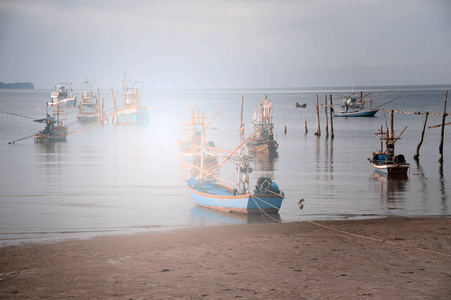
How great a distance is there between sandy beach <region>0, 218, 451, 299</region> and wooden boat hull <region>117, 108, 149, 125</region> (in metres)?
79.0

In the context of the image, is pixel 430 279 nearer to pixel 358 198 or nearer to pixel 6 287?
pixel 6 287

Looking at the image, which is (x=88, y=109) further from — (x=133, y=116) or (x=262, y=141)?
(x=262, y=141)

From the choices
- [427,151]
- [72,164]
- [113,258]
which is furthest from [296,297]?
[427,151]

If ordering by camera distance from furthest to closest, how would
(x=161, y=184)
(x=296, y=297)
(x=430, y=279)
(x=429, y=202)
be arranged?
(x=161, y=184) < (x=429, y=202) < (x=430, y=279) < (x=296, y=297)

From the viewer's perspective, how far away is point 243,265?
40.3 feet

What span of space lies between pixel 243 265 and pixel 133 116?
85577mm

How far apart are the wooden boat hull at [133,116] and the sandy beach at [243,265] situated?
7900cm


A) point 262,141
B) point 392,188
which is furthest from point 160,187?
point 262,141

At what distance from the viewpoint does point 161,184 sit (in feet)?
104

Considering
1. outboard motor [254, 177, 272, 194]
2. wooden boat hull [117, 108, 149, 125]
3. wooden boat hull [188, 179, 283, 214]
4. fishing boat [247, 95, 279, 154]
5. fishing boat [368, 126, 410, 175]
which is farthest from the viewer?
wooden boat hull [117, 108, 149, 125]

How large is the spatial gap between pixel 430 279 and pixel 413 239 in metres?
4.23

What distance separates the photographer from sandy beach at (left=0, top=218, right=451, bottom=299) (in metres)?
10.2

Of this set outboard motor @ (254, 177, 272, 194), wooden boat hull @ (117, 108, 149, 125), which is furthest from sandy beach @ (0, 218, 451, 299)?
wooden boat hull @ (117, 108, 149, 125)

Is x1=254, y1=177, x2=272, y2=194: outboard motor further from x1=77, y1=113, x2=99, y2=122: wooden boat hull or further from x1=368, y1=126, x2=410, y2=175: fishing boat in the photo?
x1=77, y1=113, x2=99, y2=122: wooden boat hull
